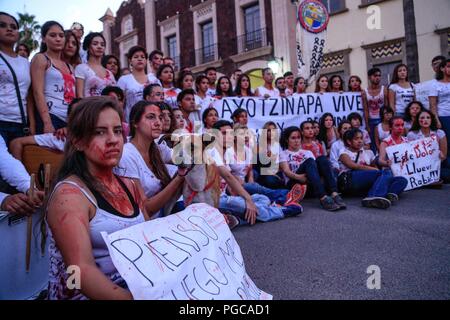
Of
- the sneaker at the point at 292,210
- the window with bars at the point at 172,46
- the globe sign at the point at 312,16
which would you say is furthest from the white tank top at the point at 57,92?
the window with bars at the point at 172,46

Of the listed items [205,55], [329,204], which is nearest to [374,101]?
[329,204]

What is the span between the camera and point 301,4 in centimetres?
729

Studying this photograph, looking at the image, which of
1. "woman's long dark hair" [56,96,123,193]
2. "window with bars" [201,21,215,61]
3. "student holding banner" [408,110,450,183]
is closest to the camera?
"woman's long dark hair" [56,96,123,193]

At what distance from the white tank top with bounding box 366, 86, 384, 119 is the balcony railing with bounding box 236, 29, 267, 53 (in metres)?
9.87

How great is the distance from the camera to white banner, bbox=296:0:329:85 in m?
7.20

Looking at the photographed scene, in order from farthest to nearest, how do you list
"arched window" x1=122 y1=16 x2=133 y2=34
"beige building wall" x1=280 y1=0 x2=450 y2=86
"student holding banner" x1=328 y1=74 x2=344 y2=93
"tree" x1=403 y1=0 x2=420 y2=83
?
"arched window" x1=122 y1=16 x2=133 y2=34
"beige building wall" x1=280 y1=0 x2=450 y2=86
"tree" x1=403 y1=0 x2=420 y2=83
"student holding banner" x1=328 y1=74 x2=344 y2=93

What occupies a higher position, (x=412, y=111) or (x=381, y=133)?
(x=412, y=111)

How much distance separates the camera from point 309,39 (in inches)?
285

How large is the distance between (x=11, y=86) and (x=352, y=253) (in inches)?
115

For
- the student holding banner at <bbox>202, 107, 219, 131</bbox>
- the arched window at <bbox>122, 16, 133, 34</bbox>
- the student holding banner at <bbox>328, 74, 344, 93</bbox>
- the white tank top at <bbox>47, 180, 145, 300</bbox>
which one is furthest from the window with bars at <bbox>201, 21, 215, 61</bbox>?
the white tank top at <bbox>47, 180, 145, 300</bbox>

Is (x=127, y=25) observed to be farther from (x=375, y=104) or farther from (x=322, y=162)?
(x=322, y=162)

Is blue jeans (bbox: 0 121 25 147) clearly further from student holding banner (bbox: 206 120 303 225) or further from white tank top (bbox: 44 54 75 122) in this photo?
student holding banner (bbox: 206 120 303 225)

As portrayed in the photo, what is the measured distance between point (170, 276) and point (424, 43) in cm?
1314
